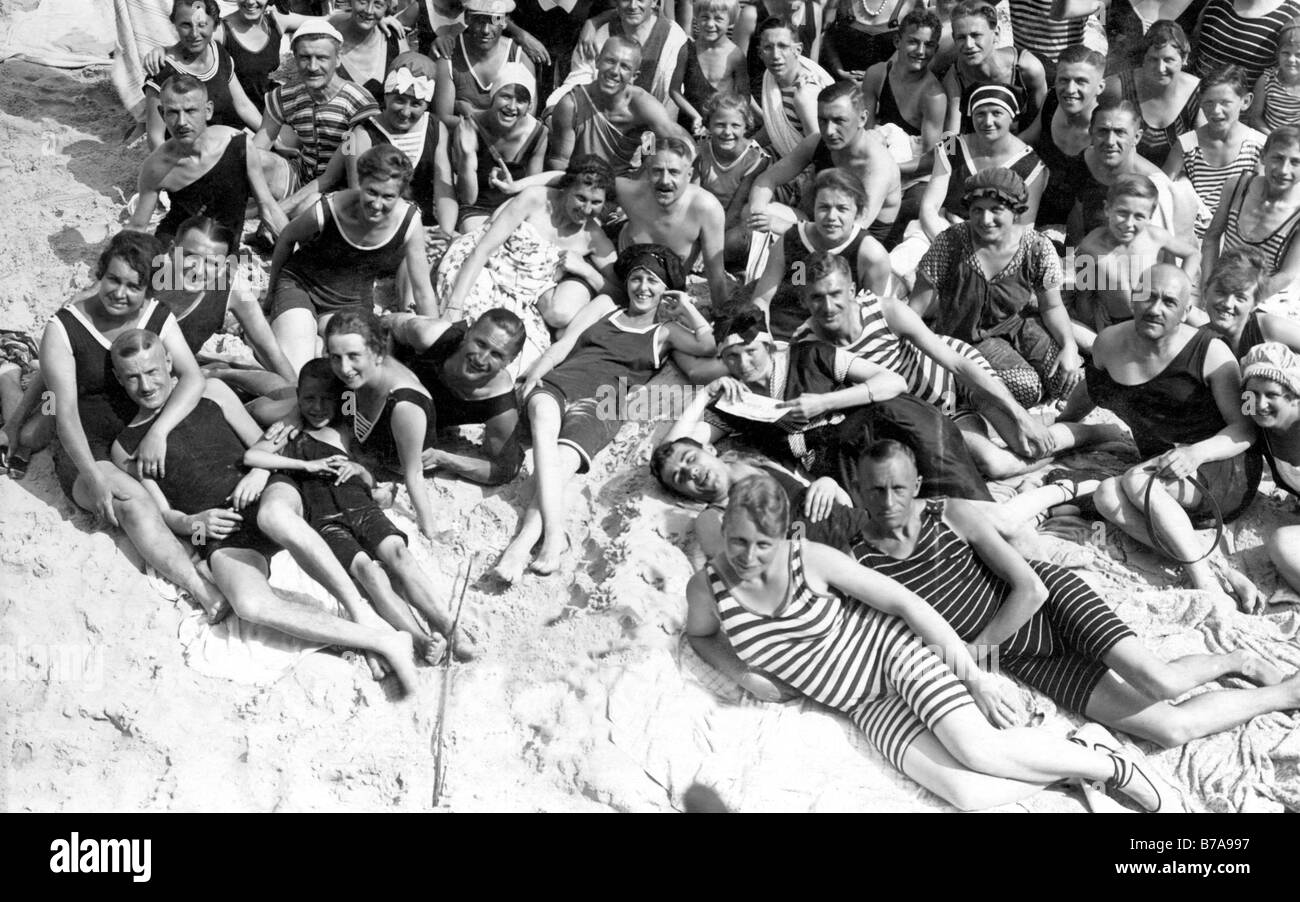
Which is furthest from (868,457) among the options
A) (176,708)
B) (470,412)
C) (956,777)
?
(176,708)

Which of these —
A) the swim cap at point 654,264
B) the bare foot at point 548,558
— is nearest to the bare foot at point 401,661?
the bare foot at point 548,558

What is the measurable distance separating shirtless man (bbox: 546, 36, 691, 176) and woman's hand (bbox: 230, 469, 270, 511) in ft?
6.72

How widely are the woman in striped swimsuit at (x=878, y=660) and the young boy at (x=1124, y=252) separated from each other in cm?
188

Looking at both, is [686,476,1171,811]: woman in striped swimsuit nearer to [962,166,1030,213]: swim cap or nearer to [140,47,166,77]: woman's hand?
[962,166,1030,213]: swim cap

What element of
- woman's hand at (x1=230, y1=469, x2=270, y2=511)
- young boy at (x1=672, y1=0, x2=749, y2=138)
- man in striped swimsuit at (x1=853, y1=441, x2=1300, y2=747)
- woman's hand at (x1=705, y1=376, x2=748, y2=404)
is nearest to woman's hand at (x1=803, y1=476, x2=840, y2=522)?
man in striped swimsuit at (x1=853, y1=441, x2=1300, y2=747)

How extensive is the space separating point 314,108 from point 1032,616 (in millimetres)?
3508

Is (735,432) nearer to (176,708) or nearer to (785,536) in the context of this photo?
(785,536)

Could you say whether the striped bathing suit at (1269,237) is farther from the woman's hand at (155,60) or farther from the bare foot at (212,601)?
the woman's hand at (155,60)

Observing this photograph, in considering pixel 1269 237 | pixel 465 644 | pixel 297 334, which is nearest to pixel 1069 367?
pixel 1269 237

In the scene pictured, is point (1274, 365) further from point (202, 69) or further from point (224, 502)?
point (202, 69)

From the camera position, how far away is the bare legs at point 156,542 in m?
7.39

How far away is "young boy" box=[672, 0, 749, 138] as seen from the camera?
9.09 m

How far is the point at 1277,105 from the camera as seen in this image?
360 inches

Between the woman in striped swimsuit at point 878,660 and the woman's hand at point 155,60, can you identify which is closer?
the woman in striped swimsuit at point 878,660
